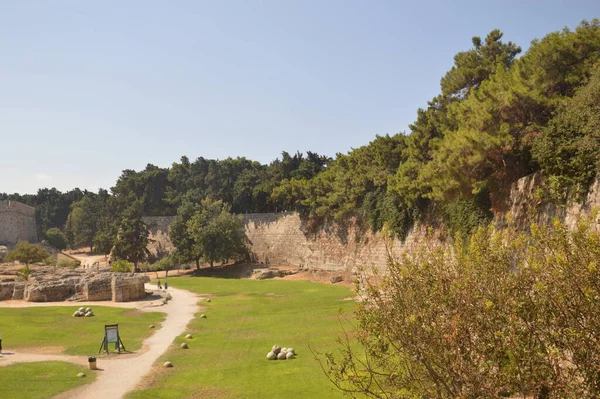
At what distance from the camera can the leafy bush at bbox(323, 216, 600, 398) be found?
564 cm

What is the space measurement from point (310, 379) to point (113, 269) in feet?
122

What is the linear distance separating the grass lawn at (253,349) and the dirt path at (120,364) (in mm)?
552

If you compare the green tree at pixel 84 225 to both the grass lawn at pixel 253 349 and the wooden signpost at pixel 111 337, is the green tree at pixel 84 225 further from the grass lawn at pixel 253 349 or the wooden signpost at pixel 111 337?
the wooden signpost at pixel 111 337

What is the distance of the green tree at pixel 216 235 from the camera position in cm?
5391

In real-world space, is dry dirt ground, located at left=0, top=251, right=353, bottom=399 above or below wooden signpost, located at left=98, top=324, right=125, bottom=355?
below

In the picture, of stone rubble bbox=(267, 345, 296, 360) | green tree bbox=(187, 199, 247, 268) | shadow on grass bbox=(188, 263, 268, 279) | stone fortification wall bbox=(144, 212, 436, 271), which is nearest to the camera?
stone rubble bbox=(267, 345, 296, 360)

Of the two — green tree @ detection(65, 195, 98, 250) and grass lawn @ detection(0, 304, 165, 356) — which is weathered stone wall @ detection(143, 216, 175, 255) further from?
grass lawn @ detection(0, 304, 165, 356)

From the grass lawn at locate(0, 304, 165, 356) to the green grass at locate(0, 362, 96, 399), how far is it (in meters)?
2.36

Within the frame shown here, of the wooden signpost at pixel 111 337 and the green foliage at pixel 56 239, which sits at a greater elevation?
the green foliage at pixel 56 239

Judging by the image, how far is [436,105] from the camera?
→ 3350 centimetres

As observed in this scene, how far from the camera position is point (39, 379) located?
1506 cm

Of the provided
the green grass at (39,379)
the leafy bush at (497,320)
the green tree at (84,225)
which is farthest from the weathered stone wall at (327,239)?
the green tree at (84,225)

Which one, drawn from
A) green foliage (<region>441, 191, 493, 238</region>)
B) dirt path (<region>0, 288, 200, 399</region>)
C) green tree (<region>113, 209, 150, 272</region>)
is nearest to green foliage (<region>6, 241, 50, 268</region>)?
green tree (<region>113, 209, 150, 272</region>)

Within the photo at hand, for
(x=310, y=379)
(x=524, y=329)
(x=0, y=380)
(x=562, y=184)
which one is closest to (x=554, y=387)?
(x=524, y=329)
